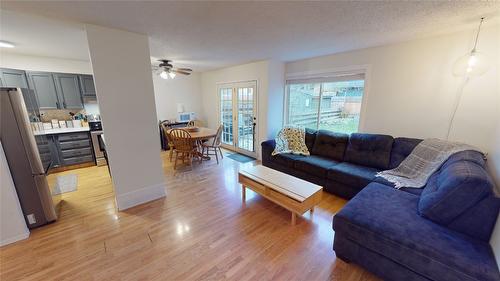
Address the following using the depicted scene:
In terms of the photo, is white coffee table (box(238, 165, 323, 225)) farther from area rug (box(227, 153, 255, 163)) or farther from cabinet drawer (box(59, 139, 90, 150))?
cabinet drawer (box(59, 139, 90, 150))

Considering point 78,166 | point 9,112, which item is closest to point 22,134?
point 9,112

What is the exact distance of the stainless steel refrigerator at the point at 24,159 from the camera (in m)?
1.87

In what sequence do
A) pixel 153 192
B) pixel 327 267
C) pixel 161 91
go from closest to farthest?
pixel 327 267
pixel 153 192
pixel 161 91

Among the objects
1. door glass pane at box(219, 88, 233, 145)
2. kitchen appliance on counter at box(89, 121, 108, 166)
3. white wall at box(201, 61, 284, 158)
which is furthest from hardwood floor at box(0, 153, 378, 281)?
door glass pane at box(219, 88, 233, 145)

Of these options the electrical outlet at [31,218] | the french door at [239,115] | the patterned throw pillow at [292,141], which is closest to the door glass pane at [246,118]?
the french door at [239,115]

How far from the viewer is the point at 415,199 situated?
6.26 feet

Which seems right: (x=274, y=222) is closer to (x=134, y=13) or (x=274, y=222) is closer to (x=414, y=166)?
(x=414, y=166)

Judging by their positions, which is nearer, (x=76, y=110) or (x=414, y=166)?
(x=414, y=166)

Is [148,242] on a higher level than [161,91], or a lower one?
lower

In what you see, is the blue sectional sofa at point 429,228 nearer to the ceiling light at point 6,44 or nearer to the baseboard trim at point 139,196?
the baseboard trim at point 139,196

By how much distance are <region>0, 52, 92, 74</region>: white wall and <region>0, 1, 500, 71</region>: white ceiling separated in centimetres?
80

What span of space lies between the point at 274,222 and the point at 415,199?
1.49 metres

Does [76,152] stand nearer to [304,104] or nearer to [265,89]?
[265,89]

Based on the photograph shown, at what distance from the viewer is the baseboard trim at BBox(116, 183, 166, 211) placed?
8.11 feet
